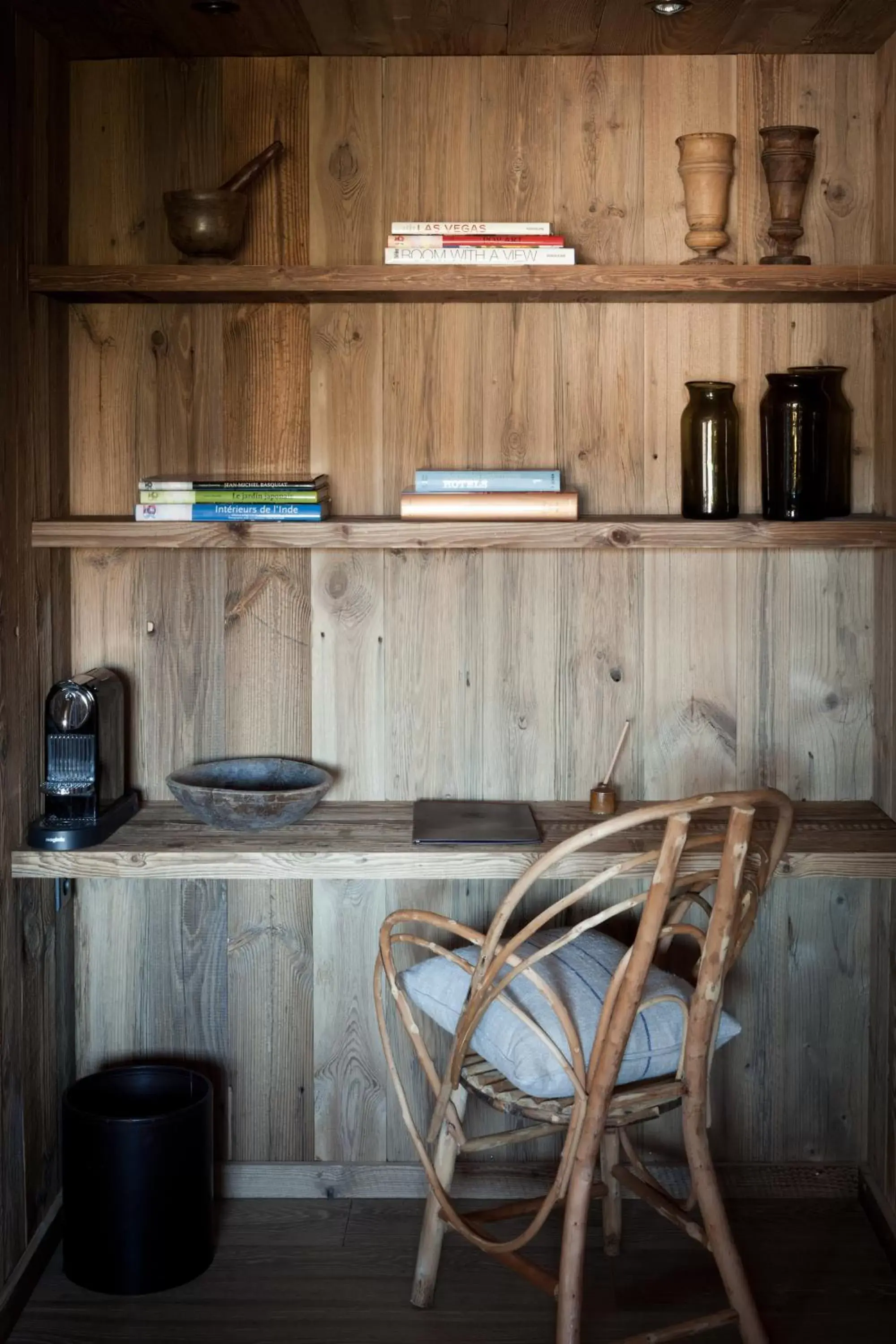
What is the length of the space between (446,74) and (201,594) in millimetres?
1076

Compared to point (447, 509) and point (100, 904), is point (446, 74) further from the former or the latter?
point (100, 904)

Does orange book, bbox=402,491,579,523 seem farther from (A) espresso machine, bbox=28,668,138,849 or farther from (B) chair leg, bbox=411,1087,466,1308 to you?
(B) chair leg, bbox=411,1087,466,1308

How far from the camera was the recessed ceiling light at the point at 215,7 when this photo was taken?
7.95 feet

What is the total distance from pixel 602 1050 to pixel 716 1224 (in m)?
0.39

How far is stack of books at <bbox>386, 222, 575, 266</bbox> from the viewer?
256cm

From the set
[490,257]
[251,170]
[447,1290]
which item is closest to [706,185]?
[490,257]

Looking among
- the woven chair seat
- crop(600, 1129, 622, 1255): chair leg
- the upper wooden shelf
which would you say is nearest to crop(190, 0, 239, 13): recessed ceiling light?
the upper wooden shelf

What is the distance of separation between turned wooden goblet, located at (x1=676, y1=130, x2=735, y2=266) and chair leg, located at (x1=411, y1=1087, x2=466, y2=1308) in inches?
61.1

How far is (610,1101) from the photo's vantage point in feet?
7.08

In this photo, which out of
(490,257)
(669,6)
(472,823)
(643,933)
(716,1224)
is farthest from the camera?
(472,823)

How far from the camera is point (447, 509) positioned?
8.57 feet

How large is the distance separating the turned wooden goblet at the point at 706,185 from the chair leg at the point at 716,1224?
1.46 meters

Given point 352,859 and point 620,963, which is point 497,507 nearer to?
point 352,859

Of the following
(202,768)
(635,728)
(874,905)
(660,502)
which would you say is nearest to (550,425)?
(660,502)
